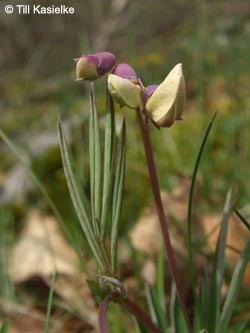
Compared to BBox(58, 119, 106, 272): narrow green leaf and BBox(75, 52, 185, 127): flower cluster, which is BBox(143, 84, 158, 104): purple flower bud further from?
BBox(58, 119, 106, 272): narrow green leaf

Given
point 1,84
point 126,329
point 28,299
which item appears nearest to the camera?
point 126,329

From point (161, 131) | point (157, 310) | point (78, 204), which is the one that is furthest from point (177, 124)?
point (78, 204)

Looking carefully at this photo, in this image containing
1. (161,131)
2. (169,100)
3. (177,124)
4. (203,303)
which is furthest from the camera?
(177,124)

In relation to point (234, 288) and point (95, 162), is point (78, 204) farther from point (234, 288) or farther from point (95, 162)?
point (234, 288)

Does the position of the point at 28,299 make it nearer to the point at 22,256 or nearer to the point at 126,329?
the point at 22,256

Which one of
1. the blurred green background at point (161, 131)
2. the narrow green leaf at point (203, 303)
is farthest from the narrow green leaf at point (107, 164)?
the blurred green background at point (161, 131)

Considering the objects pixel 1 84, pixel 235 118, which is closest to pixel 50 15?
pixel 1 84
